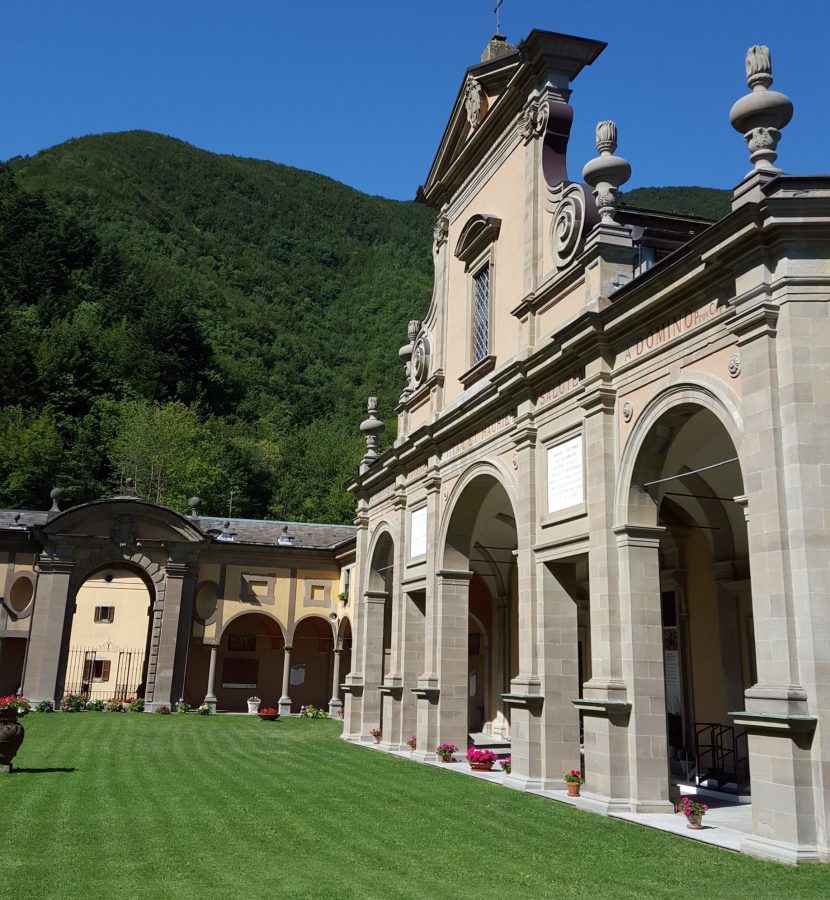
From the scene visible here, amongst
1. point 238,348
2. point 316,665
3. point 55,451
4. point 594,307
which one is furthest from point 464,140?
point 238,348

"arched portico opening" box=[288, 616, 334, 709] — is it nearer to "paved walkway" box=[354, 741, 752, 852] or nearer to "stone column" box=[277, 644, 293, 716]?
"stone column" box=[277, 644, 293, 716]

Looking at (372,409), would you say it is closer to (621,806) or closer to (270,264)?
(621,806)

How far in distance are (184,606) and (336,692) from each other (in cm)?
722

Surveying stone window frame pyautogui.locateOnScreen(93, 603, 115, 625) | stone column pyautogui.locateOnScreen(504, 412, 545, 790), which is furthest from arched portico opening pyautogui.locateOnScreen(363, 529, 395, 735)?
stone window frame pyautogui.locateOnScreen(93, 603, 115, 625)

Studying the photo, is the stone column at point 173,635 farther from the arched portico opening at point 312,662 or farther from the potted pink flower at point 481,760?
the potted pink flower at point 481,760

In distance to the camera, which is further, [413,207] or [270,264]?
[413,207]

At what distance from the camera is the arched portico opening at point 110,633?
42250 mm

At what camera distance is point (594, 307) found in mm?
13969

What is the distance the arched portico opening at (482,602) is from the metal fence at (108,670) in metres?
21.2

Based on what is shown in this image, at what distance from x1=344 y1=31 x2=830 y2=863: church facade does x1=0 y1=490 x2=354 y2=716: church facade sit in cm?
1119

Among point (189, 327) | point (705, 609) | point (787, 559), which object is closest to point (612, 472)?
point (787, 559)

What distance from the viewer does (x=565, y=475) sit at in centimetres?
1477

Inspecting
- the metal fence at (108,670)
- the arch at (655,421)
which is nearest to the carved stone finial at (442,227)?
the arch at (655,421)

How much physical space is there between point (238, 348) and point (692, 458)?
7339 cm
